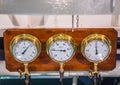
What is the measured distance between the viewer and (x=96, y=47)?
31.5 inches

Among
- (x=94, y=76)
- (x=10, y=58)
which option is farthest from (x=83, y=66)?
(x=10, y=58)

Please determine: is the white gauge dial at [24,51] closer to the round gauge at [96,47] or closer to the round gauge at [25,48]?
the round gauge at [25,48]

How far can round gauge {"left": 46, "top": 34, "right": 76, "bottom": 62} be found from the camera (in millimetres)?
798

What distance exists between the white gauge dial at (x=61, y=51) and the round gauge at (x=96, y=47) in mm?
49

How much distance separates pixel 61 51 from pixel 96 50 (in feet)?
0.40

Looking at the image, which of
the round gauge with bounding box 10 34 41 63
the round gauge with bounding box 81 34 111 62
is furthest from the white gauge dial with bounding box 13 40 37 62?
the round gauge with bounding box 81 34 111 62

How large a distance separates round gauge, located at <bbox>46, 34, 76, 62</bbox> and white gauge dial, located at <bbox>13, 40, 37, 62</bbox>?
5 centimetres

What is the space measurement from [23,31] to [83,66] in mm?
252

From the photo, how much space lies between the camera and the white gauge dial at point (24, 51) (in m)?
0.80

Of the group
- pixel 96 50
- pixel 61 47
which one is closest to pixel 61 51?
pixel 61 47

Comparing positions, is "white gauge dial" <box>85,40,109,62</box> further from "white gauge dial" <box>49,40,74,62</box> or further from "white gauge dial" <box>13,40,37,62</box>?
"white gauge dial" <box>13,40,37,62</box>

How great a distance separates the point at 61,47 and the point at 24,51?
0.13m

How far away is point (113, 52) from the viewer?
2.82ft

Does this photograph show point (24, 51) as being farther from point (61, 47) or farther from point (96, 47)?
point (96, 47)
